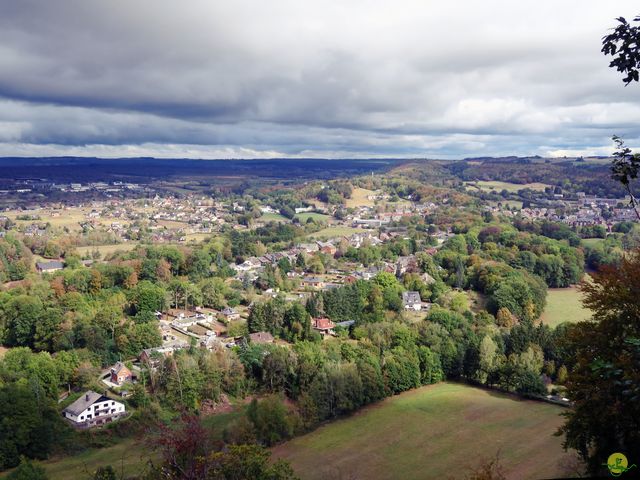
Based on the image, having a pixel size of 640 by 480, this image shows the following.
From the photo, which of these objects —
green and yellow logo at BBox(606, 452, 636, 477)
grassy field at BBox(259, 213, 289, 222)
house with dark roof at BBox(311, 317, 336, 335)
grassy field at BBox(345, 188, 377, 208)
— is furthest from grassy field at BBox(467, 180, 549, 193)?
green and yellow logo at BBox(606, 452, 636, 477)

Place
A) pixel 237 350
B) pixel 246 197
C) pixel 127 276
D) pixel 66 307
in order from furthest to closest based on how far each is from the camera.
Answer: pixel 246 197
pixel 127 276
pixel 66 307
pixel 237 350

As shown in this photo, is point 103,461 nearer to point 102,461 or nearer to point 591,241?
point 102,461

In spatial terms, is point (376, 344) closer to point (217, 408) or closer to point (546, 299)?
point (217, 408)

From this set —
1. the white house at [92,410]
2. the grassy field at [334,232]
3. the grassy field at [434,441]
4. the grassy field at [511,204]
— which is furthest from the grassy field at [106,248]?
the grassy field at [511,204]

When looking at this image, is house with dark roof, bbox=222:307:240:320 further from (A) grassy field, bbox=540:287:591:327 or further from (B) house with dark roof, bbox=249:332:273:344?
(A) grassy field, bbox=540:287:591:327

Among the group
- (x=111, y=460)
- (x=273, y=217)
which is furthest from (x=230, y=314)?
(x=273, y=217)

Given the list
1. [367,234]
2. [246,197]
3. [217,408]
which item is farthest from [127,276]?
[246,197]
